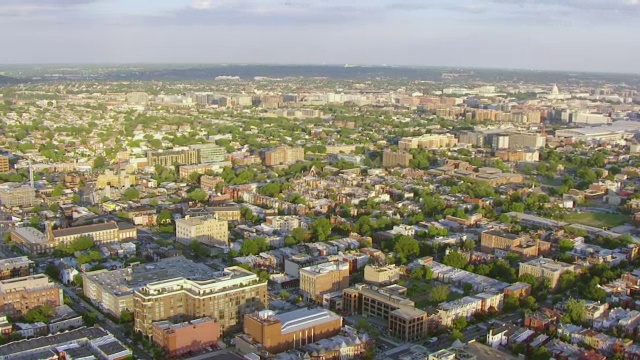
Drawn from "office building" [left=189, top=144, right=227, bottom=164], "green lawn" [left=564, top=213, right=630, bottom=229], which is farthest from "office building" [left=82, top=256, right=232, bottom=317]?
"office building" [left=189, top=144, right=227, bottom=164]

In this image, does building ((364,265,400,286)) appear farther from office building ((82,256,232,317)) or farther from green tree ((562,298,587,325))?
green tree ((562,298,587,325))

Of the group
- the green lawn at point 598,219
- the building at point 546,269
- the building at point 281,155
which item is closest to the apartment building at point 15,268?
the building at point 546,269

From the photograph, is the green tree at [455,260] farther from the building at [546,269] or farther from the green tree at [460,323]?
the green tree at [460,323]

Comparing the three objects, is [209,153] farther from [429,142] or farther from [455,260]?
[455,260]

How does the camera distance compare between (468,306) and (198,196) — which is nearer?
(468,306)

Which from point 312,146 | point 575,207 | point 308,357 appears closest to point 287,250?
point 308,357

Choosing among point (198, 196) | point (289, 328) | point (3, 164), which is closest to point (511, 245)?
point (289, 328)

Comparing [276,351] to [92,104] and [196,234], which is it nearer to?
[196,234]
